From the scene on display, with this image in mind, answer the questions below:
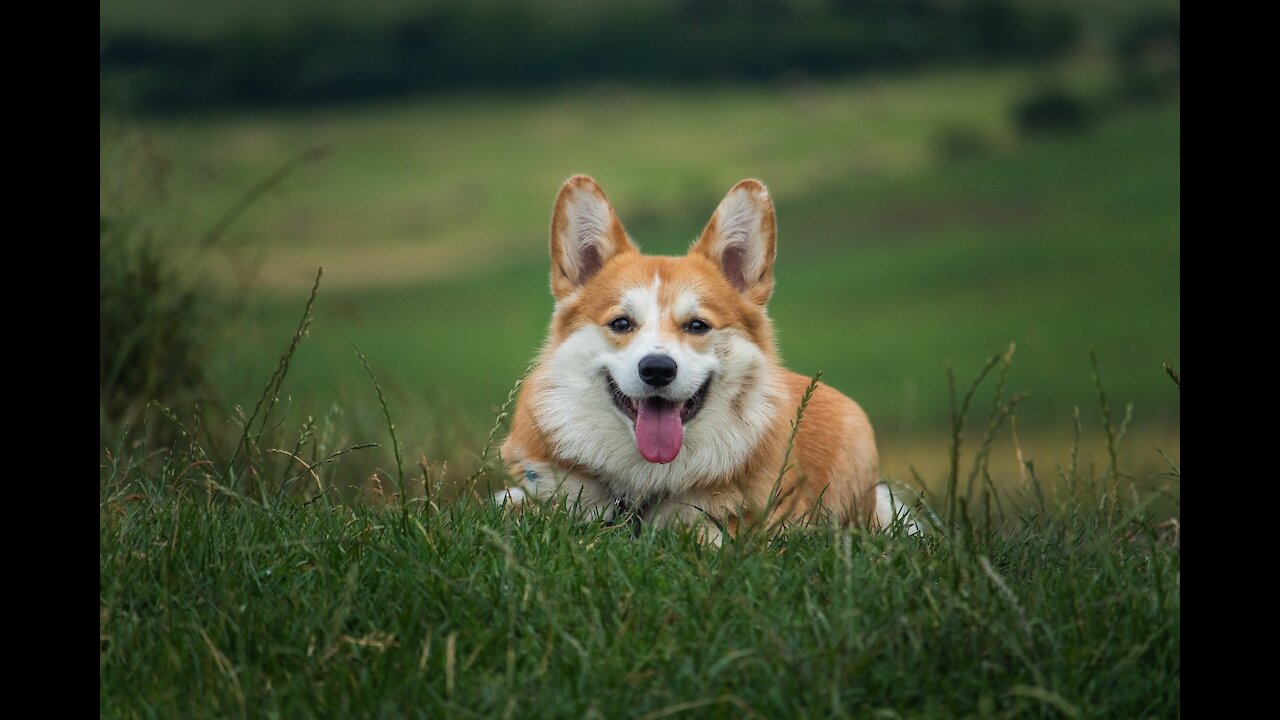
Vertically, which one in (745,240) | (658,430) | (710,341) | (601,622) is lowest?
(601,622)

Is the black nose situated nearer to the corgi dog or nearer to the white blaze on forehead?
the corgi dog

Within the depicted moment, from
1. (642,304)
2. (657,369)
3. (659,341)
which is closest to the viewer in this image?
(657,369)

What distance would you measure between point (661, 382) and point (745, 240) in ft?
2.76

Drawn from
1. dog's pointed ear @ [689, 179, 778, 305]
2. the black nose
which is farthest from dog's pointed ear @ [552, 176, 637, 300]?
the black nose

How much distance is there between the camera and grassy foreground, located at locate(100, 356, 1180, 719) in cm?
270

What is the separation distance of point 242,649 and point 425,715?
538 mm

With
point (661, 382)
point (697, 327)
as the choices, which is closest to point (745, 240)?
point (697, 327)

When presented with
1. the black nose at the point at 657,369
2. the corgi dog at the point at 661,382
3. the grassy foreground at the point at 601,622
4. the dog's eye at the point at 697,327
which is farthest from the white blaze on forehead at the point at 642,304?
the grassy foreground at the point at 601,622

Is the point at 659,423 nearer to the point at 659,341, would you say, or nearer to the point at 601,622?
the point at 659,341

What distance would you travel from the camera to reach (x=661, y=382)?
4.04 meters

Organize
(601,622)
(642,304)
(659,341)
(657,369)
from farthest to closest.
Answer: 1. (642,304)
2. (659,341)
3. (657,369)
4. (601,622)

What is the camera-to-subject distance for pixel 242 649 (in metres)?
2.88

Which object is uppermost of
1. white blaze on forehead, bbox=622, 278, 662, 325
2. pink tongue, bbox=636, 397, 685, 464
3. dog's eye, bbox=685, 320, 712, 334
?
white blaze on forehead, bbox=622, 278, 662, 325

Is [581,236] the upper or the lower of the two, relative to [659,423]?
upper
